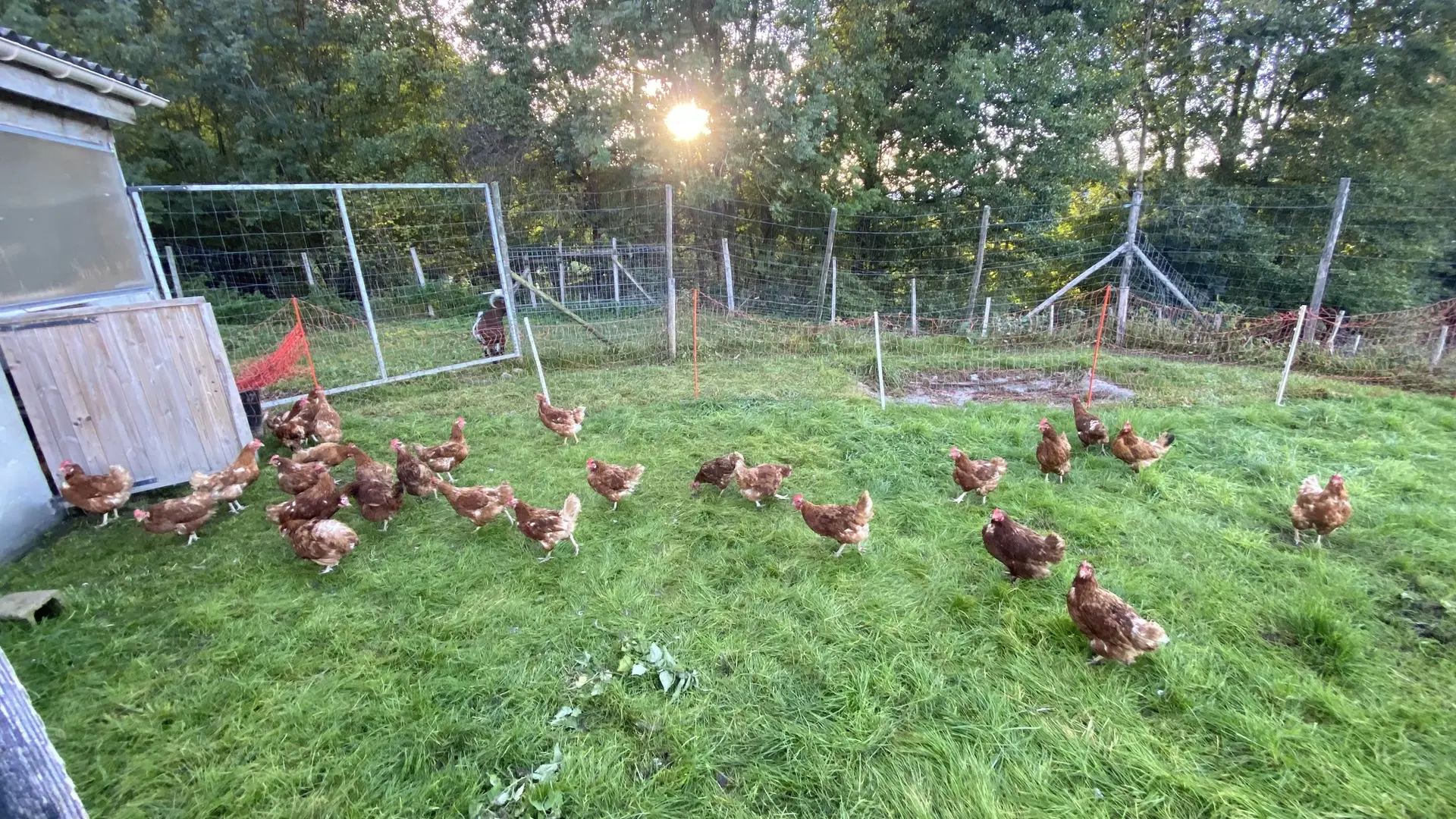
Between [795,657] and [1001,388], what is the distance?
6223mm

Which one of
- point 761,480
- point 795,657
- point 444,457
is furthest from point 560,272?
Result: point 795,657

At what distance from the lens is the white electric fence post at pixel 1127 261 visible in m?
9.77

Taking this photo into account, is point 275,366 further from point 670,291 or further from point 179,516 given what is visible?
point 670,291

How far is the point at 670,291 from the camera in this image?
8.62 meters

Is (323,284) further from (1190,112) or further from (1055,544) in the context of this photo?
(1190,112)

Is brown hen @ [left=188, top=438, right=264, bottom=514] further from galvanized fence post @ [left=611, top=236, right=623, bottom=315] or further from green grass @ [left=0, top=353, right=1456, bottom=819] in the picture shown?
galvanized fence post @ [left=611, top=236, right=623, bottom=315]

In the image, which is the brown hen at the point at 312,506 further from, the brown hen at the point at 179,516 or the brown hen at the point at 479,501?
the brown hen at the point at 479,501

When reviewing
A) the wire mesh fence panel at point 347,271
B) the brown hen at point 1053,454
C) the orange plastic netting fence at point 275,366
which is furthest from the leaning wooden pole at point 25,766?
the wire mesh fence panel at point 347,271

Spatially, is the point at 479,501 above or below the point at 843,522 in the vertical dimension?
above

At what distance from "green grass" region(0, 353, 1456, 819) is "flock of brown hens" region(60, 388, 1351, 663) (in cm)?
16

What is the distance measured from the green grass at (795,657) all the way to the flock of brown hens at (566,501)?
161mm

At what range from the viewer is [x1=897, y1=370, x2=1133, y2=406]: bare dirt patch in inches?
285

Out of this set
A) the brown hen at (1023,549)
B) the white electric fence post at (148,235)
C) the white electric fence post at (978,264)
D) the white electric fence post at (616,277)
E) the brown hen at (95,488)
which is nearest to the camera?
the brown hen at (1023,549)

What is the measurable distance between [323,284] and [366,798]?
1666 centimetres
